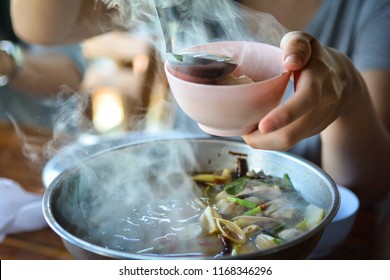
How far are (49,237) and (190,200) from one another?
32 centimetres

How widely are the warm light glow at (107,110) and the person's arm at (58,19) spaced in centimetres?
29

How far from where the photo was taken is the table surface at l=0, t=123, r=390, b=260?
87cm

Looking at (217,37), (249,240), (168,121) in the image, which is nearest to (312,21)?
(217,37)

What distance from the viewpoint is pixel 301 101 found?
0.60m

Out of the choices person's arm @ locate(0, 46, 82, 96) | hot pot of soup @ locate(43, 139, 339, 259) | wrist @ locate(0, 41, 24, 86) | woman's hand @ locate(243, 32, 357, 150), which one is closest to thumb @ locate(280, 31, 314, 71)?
woman's hand @ locate(243, 32, 357, 150)

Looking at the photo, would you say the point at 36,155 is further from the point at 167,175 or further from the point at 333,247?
the point at 333,247

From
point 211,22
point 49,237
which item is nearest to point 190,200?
point 49,237

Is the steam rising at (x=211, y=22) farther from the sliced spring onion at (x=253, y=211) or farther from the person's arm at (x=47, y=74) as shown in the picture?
the person's arm at (x=47, y=74)

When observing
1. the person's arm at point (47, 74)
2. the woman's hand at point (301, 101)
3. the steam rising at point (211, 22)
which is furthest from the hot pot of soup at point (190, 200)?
the person's arm at point (47, 74)

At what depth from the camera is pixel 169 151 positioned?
0.94 m

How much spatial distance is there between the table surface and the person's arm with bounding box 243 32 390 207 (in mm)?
112
